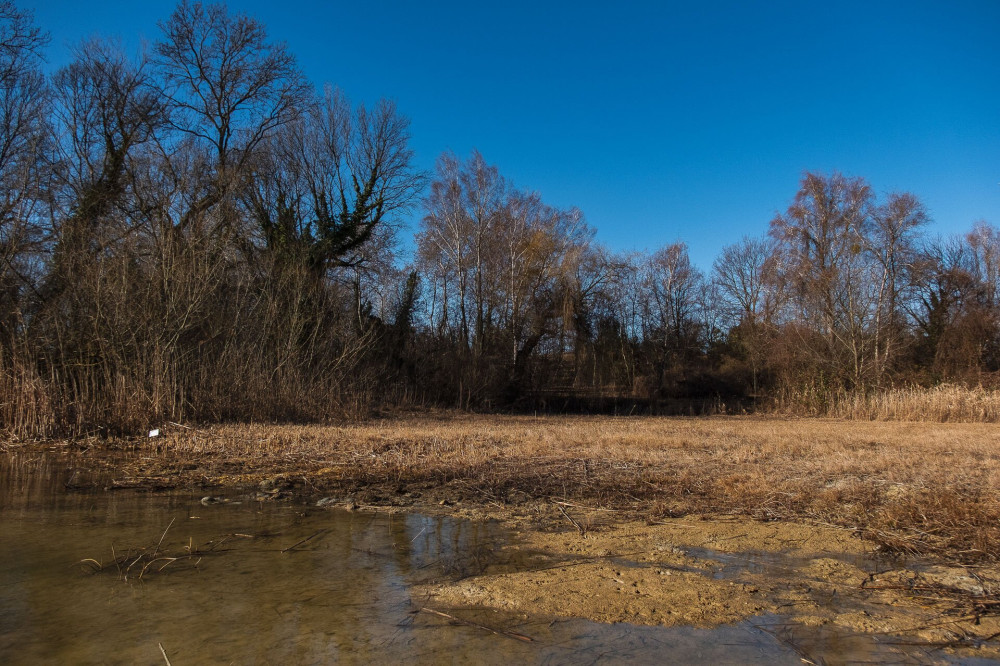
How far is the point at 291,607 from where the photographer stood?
372cm

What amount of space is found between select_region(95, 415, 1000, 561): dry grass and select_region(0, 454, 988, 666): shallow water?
1.82 meters

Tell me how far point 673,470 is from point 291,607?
547 centimetres

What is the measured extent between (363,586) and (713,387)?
36.6m

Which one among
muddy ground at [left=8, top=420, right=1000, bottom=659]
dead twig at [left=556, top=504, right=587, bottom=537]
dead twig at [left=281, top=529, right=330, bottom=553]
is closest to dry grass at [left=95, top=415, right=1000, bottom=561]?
muddy ground at [left=8, top=420, right=1000, bottom=659]

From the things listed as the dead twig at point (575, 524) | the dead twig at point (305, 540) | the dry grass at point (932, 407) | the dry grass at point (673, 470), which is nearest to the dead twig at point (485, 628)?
the dead twig at point (305, 540)

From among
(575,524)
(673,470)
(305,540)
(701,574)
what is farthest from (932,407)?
(305,540)

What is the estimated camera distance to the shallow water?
3162 mm

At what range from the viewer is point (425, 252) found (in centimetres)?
3312

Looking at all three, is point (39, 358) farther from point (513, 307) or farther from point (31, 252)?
point (513, 307)

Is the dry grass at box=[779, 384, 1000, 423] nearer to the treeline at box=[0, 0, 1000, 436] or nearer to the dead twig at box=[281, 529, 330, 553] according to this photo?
the treeline at box=[0, 0, 1000, 436]

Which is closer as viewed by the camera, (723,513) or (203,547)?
(203,547)

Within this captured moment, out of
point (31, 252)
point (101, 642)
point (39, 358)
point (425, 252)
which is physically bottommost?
point (101, 642)

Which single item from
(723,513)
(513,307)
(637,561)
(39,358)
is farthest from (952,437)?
(513,307)

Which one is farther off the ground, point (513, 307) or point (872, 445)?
point (513, 307)
